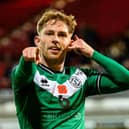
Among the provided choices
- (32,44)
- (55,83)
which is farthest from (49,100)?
(32,44)

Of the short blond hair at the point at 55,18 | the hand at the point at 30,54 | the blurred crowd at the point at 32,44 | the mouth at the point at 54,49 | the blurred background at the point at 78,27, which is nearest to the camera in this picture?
the hand at the point at 30,54

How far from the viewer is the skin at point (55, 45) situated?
308cm

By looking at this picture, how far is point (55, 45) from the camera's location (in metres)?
3.07

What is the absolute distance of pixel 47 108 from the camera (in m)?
3.12

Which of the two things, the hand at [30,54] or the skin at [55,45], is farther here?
the skin at [55,45]

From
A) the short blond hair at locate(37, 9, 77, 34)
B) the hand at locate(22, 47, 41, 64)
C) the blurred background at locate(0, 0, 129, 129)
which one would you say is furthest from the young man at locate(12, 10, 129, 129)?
the blurred background at locate(0, 0, 129, 129)

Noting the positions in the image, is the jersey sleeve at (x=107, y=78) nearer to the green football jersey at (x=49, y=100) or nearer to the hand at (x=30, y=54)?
the green football jersey at (x=49, y=100)

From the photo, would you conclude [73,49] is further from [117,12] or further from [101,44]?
→ [117,12]

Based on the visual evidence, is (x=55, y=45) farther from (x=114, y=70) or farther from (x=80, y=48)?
(x=114, y=70)

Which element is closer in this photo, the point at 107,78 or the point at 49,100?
the point at 49,100

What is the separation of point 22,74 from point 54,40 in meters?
0.25

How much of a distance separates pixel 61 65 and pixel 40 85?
17 cm

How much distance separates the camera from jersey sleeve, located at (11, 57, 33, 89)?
9.67ft

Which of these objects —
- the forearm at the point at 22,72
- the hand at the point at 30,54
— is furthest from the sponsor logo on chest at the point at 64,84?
the hand at the point at 30,54
